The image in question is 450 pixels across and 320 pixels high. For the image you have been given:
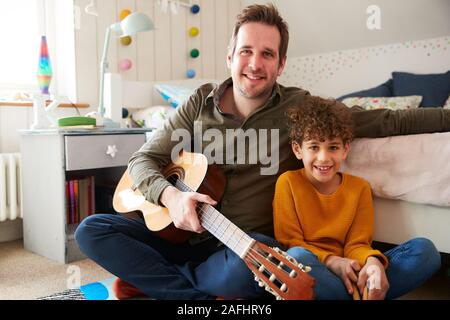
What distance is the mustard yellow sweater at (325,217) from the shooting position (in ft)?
3.41

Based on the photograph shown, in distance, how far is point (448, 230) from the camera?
3.53ft

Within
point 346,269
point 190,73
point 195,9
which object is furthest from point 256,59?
point 195,9

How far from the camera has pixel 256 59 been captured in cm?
115

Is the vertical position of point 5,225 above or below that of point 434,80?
below

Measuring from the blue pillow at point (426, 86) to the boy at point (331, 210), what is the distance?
1401mm

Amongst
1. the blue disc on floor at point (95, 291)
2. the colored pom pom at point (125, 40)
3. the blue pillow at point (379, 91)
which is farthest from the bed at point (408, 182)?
the colored pom pom at point (125, 40)

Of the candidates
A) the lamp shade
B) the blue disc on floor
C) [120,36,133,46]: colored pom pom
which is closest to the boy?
the blue disc on floor

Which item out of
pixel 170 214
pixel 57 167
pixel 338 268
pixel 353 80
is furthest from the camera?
pixel 353 80

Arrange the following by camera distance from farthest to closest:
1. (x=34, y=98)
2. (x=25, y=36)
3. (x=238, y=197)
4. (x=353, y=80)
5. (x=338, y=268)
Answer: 1. (x=353, y=80)
2. (x=25, y=36)
3. (x=34, y=98)
4. (x=238, y=197)
5. (x=338, y=268)

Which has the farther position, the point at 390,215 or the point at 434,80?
the point at 434,80

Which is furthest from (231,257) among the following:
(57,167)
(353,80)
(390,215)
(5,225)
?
(353,80)

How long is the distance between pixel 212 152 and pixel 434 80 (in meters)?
1.62

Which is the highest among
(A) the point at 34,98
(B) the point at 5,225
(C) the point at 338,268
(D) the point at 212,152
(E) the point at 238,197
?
(A) the point at 34,98

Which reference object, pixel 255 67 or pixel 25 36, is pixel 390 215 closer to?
pixel 255 67
